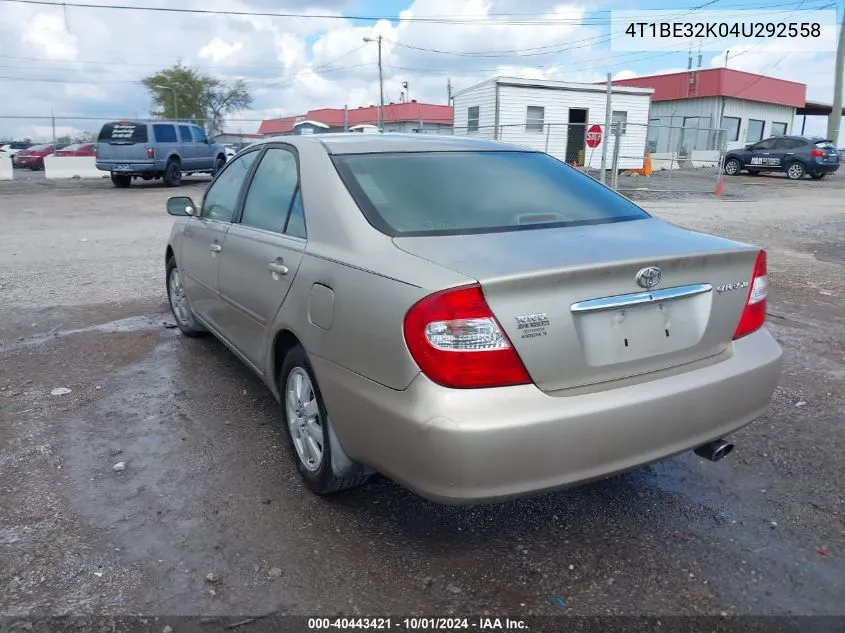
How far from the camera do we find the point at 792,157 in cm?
2617

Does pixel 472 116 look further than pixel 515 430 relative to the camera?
Yes

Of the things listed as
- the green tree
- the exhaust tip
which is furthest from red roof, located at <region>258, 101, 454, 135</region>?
the exhaust tip

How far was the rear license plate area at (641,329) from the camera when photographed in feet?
7.82

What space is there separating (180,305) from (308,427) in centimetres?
281

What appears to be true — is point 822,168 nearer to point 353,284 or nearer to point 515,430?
point 353,284

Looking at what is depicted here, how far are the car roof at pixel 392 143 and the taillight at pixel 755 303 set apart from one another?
1.45 metres

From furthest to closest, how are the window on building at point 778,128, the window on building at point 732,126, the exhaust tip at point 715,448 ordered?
the window on building at point 778,128
the window on building at point 732,126
the exhaust tip at point 715,448

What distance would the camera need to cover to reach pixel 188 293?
16.6ft

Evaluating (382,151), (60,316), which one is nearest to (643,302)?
(382,151)

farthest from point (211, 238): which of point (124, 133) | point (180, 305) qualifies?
point (124, 133)

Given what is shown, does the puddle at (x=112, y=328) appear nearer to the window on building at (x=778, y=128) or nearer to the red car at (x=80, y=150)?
the red car at (x=80, y=150)

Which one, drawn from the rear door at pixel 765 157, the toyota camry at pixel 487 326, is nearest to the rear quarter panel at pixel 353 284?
the toyota camry at pixel 487 326

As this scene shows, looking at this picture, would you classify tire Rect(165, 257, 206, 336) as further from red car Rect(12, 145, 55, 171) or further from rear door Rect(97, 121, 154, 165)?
red car Rect(12, 145, 55, 171)

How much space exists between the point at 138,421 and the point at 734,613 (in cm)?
315
